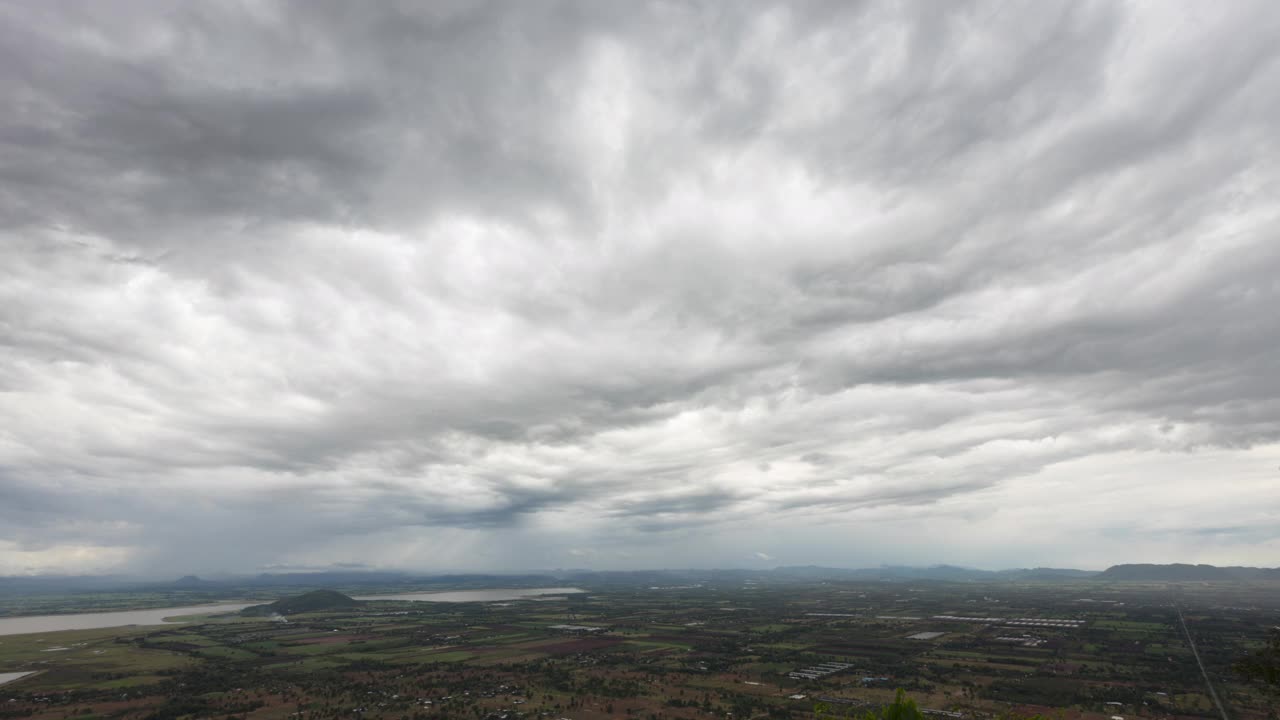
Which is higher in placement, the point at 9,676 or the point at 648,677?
the point at 9,676

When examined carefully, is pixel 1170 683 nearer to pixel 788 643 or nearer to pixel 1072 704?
pixel 1072 704

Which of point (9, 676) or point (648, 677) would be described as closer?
point (648, 677)

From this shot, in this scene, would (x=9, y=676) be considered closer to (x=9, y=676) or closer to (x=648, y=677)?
(x=9, y=676)

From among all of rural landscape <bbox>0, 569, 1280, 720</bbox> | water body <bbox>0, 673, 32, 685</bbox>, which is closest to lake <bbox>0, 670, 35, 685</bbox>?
water body <bbox>0, 673, 32, 685</bbox>

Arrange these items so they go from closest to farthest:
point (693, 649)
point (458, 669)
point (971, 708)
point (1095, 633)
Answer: point (971, 708) < point (458, 669) < point (693, 649) < point (1095, 633)

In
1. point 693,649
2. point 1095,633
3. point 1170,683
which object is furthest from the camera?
point 1095,633

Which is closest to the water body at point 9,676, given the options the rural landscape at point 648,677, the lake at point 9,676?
the lake at point 9,676

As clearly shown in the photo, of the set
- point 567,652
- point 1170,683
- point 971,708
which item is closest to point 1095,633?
point 1170,683

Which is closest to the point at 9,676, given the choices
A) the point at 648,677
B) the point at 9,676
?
the point at 9,676

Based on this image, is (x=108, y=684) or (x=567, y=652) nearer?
(x=108, y=684)

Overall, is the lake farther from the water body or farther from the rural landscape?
the rural landscape

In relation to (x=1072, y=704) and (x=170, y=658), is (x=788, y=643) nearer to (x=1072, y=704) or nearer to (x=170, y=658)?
(x=1072, y=704)
